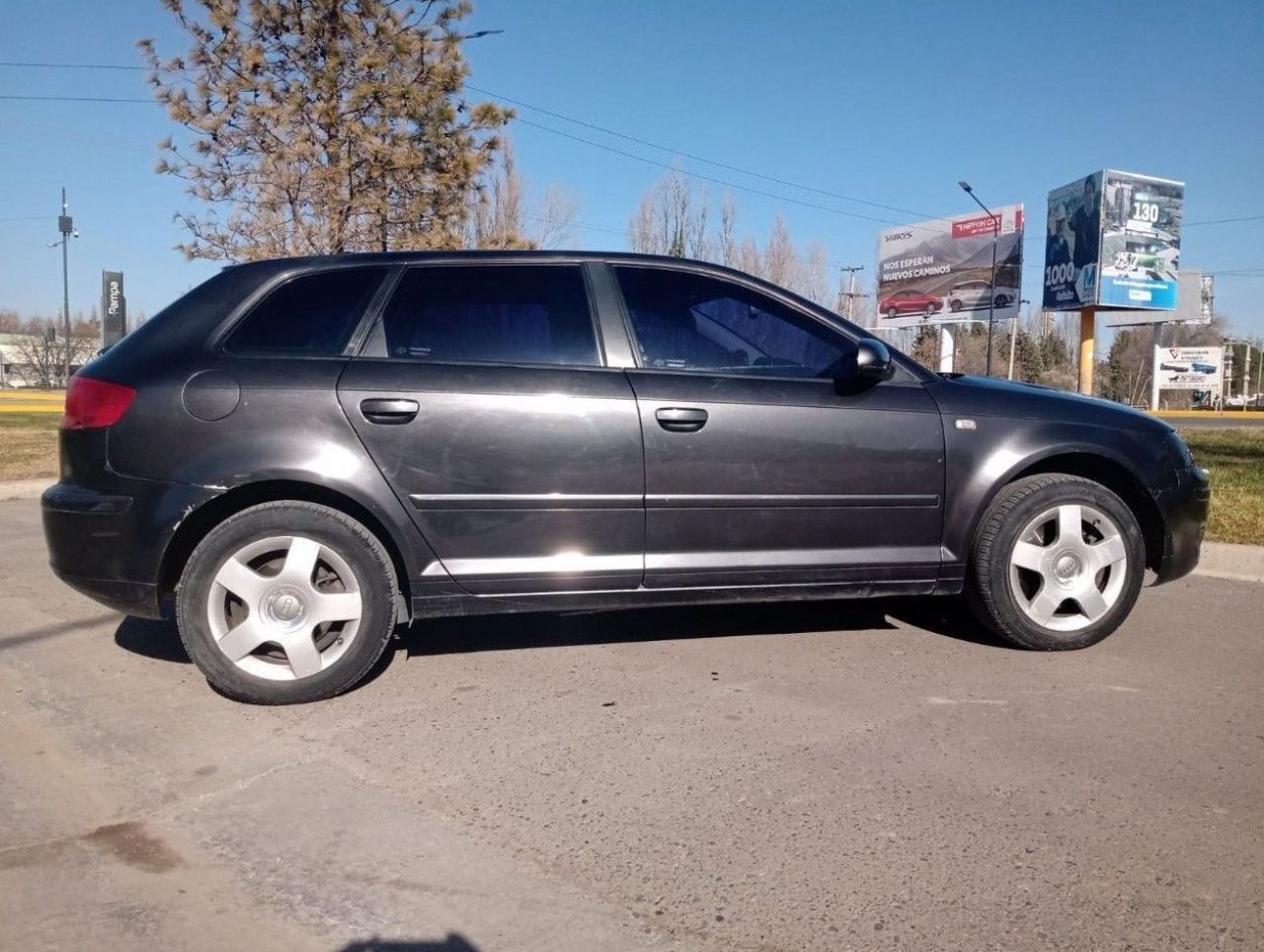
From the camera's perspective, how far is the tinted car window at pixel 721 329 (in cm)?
418

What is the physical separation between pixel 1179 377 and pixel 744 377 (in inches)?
2568

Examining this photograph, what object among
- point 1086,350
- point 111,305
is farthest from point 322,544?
point 1086,350

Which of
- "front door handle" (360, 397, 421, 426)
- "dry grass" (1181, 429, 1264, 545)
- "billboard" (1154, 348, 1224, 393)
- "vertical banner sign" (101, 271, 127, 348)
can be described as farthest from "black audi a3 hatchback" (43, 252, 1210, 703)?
"billboard" (1154, 348, 1224, 393)

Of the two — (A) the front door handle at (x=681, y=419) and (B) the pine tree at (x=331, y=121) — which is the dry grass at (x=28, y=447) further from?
(A) the front door handle at (x=681, y=419)

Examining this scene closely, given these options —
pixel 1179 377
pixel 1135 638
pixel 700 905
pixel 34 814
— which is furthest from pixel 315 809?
pixel 1179 377

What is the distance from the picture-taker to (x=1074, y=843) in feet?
8.82

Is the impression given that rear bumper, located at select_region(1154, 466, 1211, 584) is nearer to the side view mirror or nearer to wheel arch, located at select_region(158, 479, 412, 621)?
the side view mirror

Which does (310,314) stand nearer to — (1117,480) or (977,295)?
(1117,480)

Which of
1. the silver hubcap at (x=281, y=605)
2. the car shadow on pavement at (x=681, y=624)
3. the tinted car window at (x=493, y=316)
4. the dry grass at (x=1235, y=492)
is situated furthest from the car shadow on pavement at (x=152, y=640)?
the dry grass at (x=1235, y=492)

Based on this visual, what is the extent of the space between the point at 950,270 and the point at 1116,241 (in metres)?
9.91

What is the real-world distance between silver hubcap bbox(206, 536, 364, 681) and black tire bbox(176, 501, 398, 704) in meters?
0.02

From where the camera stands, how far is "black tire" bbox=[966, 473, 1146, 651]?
430 cm

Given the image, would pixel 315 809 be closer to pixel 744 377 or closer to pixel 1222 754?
pixel 744 377

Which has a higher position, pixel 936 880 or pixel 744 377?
pixel 744 377
